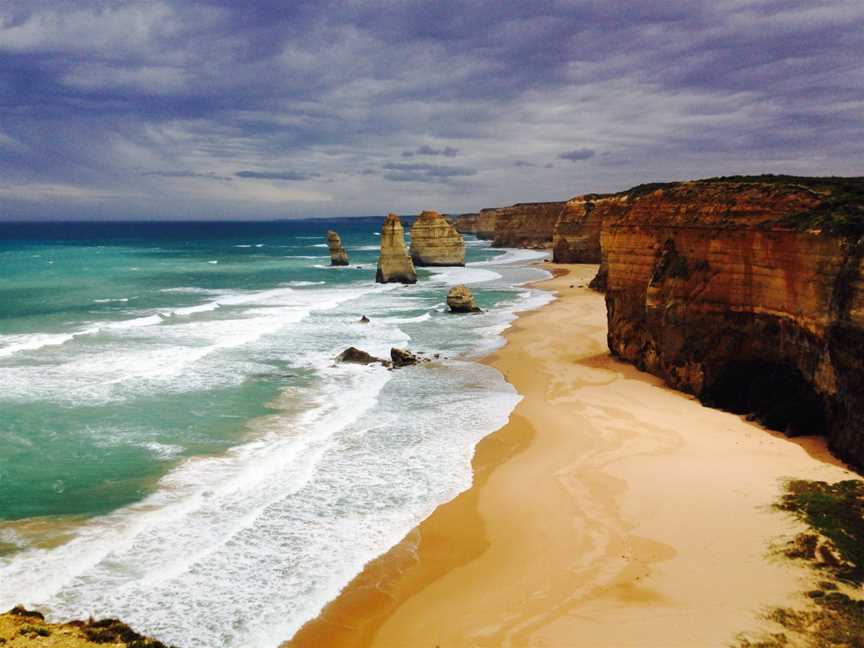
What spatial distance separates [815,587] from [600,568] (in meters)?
3.02

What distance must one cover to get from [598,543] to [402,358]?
1551 centimetres

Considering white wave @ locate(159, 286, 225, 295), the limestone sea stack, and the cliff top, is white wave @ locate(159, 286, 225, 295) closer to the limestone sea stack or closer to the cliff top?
the limestone sea stack

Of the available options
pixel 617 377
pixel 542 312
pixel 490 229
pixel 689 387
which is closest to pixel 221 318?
pixel 542 312

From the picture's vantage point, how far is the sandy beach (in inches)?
366

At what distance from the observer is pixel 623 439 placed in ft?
55.2

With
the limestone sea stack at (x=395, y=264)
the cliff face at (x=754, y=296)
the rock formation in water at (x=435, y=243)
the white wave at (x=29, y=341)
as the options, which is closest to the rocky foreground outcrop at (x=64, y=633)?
the cliff face at (x=754, y=296)

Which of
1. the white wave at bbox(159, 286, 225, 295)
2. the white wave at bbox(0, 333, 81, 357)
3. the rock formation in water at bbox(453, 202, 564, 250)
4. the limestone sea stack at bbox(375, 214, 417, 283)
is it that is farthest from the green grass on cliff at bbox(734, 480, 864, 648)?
the rock formation in water at bbox(453, 202, 564, 250)

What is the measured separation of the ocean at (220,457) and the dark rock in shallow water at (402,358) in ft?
2.94

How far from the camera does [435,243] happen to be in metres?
72.7

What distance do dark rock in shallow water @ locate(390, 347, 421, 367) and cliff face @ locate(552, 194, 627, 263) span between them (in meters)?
42.5

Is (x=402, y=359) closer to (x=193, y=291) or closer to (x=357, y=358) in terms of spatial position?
(x=357, y=358)

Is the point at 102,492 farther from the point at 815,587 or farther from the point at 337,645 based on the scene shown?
the point at 815,587

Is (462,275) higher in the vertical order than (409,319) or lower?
higher

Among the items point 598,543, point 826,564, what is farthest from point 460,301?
point 826,564
